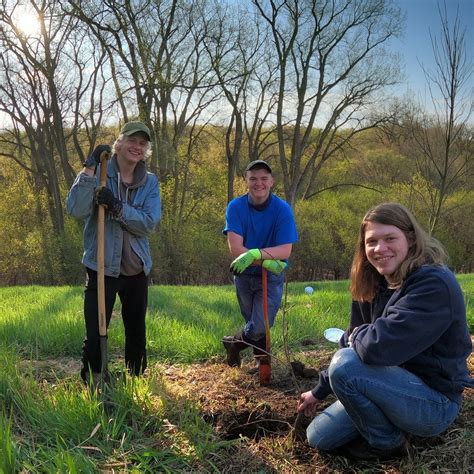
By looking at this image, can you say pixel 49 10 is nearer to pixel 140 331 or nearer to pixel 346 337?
pixel 140 331

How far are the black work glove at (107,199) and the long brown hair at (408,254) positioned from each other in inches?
62.5

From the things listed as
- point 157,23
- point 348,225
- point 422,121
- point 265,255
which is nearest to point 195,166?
point 157,23

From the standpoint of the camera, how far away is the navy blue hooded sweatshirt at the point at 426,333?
2012mm

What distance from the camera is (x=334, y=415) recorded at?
2.38 meters

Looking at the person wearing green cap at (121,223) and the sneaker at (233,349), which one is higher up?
the person wearing green cap at (121,223)

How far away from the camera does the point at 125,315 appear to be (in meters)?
3.41

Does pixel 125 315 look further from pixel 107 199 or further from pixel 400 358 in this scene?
pixel 400 358

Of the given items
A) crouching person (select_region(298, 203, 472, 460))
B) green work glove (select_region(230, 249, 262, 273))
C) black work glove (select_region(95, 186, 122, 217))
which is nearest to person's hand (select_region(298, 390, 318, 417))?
crouching person (select_region(298, 203, 472, 460))

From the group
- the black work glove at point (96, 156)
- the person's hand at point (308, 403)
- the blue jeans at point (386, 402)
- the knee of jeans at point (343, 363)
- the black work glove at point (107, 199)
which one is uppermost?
the black work glove at point (96, 156)

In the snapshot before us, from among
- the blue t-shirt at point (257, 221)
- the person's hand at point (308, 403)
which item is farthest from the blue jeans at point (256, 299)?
the person's hand at point (308, 403)

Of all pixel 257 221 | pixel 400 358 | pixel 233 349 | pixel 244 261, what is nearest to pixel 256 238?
pixel 257 221

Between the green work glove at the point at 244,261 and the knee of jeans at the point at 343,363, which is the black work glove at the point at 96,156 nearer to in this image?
the green work glove at the point at 244,261

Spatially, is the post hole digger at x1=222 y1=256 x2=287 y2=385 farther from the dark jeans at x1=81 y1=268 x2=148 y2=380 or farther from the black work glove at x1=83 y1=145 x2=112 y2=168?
the black work glove at x1=83 y1=145 x2=112 y2=168

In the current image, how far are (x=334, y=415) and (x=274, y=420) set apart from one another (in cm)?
46
